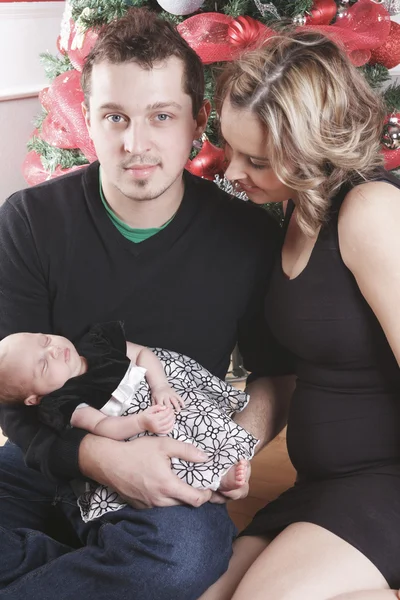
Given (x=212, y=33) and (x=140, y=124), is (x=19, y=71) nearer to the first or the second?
(x=212, y=33)

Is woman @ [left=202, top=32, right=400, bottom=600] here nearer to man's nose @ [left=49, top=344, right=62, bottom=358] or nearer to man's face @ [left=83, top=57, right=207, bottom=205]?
man's face @ [left=83, top=57, right=207, bottom=205]

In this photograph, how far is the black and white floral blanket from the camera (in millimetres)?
1624

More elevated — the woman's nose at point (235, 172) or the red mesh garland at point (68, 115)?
the woman's nose at point (235, 172)

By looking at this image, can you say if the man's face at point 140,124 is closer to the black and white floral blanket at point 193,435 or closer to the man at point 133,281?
the man at point 133,281

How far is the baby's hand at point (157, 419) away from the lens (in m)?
1.62

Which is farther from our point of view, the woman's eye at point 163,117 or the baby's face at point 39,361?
the woman's eye at point 163,117

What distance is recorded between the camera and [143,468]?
1.59 metres

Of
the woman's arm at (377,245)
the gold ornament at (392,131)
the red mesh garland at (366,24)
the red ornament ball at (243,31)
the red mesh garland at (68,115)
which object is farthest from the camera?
the red mesh garland at (68,115)

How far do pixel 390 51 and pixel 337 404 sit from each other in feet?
4.69

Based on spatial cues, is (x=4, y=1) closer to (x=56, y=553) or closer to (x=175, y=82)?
(x=175, y=82)

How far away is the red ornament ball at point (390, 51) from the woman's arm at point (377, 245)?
1189 millimetres

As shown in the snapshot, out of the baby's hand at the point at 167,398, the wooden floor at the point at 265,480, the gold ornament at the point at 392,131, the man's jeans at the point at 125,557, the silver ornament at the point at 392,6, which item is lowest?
the wooden floor at the point at 265,480

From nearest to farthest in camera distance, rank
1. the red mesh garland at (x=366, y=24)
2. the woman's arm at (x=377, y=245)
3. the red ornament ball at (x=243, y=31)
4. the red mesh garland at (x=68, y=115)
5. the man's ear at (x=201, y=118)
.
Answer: the woman's arm at (x=377, y=245), the man's ear at (x=201, y=118), the red ornament ball at (x=243, y=31), the red mesh garland at (x=366, y=24), the red mesh garland at (x=68, y=115)

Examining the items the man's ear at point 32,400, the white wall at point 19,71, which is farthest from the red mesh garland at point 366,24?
the man's ear at point 32,400
